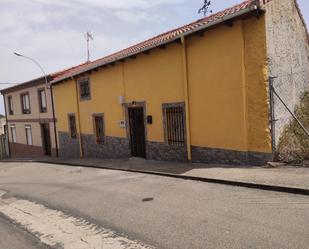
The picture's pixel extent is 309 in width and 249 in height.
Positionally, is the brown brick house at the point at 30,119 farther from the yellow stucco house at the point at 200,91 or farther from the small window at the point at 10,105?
the yellow stucco house at the point at 200,91

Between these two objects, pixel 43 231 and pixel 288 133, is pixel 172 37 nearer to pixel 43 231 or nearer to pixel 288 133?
pixel 288 133

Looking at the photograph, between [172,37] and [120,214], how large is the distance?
20.3 ft

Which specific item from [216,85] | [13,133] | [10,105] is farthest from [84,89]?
[13,133]

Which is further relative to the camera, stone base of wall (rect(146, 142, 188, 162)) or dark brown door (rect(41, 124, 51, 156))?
dark brown door (rect(41, 124, 51, 156))

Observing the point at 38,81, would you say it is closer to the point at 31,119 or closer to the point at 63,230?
the point at 31,119

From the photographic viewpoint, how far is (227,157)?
960cm

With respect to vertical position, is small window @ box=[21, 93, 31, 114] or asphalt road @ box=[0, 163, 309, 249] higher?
small window @ box=[21, 93, 31, 114]

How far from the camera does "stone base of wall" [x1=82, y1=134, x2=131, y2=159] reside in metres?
14.6

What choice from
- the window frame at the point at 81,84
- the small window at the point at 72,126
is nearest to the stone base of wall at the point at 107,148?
the small window at the point at 72,126

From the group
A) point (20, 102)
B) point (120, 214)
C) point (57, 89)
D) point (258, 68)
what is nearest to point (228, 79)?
point (258, 68)

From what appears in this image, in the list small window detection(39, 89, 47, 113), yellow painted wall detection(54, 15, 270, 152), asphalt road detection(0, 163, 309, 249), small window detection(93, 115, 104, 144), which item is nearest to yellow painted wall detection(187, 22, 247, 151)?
yellow painted wall detection(54, 15, 270, 152)

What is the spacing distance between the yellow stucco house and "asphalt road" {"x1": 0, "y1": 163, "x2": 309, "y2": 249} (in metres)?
A: 1.96

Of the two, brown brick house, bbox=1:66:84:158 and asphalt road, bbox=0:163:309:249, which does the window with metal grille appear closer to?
asphalt road, bbox=0:163:309:249

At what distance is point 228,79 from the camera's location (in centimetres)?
932
